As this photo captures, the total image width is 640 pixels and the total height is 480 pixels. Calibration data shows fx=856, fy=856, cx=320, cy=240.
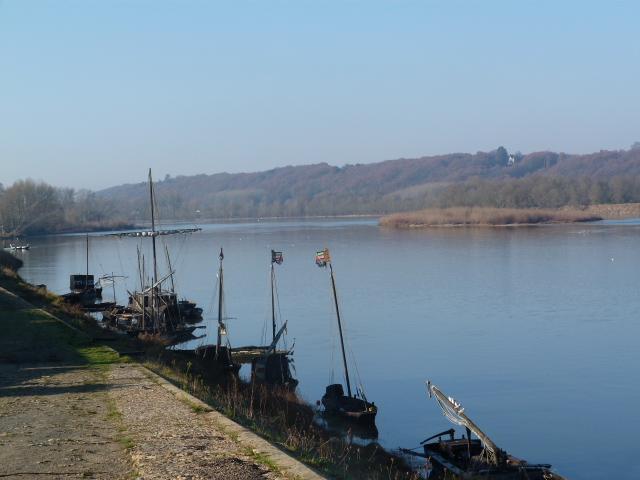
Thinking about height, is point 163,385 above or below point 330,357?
above

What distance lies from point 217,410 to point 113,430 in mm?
1649

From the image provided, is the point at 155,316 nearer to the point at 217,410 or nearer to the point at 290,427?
the point at 290,427

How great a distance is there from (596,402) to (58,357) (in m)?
12.9

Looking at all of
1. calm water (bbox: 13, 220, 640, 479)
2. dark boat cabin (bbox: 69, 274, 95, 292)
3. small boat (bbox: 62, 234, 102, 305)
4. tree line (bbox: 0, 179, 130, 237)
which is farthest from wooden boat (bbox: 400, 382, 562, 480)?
tree line (bbox: 0, 179, 130, 237)

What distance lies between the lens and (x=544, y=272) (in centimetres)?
5288

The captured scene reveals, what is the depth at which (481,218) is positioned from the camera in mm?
120875

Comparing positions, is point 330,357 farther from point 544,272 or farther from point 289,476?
point 544,272

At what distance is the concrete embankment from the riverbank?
0.13ft

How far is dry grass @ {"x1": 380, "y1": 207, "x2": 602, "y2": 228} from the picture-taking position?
119875 mm

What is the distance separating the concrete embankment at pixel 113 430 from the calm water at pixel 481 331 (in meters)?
6.99

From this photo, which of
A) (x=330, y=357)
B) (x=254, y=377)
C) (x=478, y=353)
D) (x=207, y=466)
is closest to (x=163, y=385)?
(x=207, y=466)

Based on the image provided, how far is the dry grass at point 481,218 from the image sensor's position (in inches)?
4719

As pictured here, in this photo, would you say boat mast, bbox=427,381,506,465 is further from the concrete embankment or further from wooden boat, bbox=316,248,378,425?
the concrete embankment

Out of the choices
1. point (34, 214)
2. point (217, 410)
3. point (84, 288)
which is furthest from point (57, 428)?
point (34, 214)
